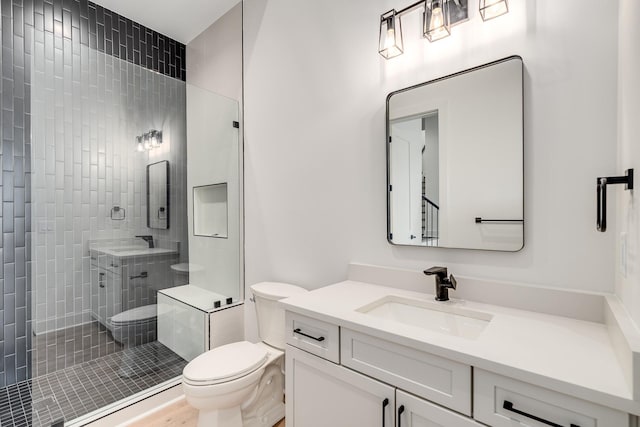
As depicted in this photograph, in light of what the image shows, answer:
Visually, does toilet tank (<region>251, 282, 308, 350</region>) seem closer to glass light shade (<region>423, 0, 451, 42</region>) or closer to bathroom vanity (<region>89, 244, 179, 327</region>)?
bathroom vanity (<region>89, 244, 179, 327</region>)

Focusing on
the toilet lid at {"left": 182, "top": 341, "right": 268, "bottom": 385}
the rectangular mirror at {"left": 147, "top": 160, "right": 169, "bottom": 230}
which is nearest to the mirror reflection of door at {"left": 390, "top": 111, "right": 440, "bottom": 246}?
the toilet lid at {"left": 182, "top": 341, "right": 268, "bottom": 385}

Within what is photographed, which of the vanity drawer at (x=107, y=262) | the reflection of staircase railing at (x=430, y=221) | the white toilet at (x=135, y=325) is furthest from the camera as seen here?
the white toilet at (x=135, y=325)

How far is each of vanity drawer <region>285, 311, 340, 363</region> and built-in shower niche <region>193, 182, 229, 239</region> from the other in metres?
1.31

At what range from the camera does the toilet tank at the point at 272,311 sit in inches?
73.2

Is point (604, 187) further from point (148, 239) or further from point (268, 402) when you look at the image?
point (148, 239)

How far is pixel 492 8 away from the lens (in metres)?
1.23

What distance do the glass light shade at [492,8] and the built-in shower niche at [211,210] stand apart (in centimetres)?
195

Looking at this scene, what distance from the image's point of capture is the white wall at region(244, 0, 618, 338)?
110cm

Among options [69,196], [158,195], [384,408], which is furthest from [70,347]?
[384,408]

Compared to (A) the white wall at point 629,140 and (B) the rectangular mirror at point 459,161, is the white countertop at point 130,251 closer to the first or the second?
(B) the rectangular mirror at point 459,161

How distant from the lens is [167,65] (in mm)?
2893

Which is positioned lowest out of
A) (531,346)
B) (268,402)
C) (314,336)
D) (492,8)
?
(268,402)

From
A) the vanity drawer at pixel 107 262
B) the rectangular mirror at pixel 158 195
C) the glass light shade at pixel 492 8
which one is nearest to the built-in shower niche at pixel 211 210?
the rectangular mirror at pixel 158 195

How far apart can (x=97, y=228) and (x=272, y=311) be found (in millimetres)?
1215
